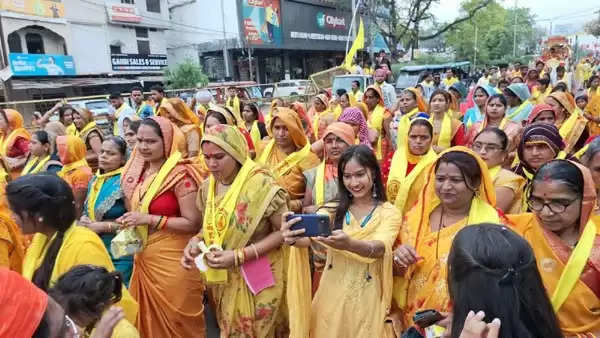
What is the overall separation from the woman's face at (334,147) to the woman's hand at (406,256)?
1363 mm

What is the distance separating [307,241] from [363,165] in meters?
0.51

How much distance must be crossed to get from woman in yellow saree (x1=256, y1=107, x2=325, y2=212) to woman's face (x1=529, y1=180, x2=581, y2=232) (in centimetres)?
204

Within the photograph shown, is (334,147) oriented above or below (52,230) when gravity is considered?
above

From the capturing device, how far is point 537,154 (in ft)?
9.81

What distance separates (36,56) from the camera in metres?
18.9

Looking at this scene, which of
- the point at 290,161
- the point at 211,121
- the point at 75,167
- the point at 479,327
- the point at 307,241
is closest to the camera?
the point at 479,327

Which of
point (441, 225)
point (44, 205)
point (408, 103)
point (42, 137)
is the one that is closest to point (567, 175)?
point (441, 225)

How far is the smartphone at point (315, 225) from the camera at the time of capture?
1952 millimetres

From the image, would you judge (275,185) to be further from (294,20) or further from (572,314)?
(294,20)

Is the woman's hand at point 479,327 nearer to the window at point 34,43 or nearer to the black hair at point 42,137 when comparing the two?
the black hair at point 42,137

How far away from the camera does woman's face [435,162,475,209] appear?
204 centimetres

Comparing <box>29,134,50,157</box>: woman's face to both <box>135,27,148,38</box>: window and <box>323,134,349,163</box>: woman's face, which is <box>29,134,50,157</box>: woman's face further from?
<box>135,27,148,38</box>: window

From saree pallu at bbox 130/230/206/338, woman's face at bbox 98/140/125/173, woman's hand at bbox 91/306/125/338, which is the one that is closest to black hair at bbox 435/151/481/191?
woman's hand at bbox 91/306/125/338

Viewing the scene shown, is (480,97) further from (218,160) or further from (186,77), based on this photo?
(186,77)
